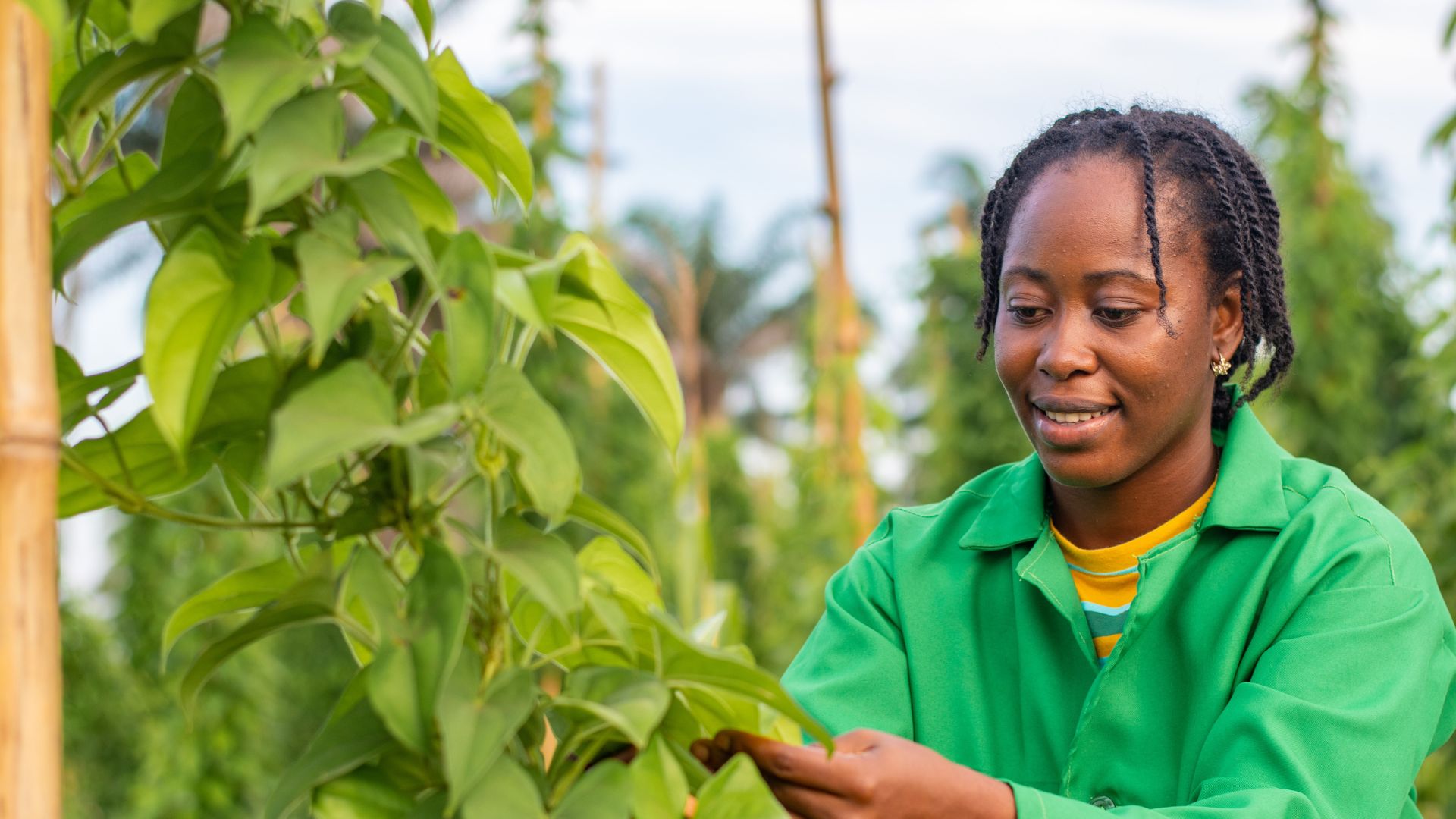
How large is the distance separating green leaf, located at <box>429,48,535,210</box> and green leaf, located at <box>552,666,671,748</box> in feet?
0.90

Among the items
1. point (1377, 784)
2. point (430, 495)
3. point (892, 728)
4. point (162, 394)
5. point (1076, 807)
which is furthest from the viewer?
point (892, 728)

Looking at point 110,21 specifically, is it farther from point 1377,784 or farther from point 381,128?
point 1377,784

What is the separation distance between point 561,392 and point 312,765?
13.8ft

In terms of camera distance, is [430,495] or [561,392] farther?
[561,392]

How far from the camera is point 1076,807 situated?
3.02ft

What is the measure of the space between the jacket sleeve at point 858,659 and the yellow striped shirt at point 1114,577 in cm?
17

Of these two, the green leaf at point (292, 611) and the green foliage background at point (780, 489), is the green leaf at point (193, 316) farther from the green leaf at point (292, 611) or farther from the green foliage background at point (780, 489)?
the green foliage background at point (780, 489)

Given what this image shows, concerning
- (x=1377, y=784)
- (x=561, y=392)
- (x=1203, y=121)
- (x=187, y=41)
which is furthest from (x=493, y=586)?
(x=561, y=392)

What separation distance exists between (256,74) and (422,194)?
0.51 ft

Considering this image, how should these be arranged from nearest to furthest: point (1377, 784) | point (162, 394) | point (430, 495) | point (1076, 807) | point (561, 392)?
point (162, 394)
point (430, 495)
point (1076, 807)
point (1377, 784)
point (561, 392)

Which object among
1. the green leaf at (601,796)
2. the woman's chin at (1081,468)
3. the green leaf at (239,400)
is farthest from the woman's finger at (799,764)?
the woman's chin at (1081,468)

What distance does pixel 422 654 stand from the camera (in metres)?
0.71

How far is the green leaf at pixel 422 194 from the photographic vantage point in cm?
81

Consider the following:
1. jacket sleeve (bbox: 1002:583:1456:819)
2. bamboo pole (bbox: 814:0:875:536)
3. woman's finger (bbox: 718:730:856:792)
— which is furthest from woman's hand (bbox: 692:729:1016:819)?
bamboo pole (bbox: 814:0:875:536)
